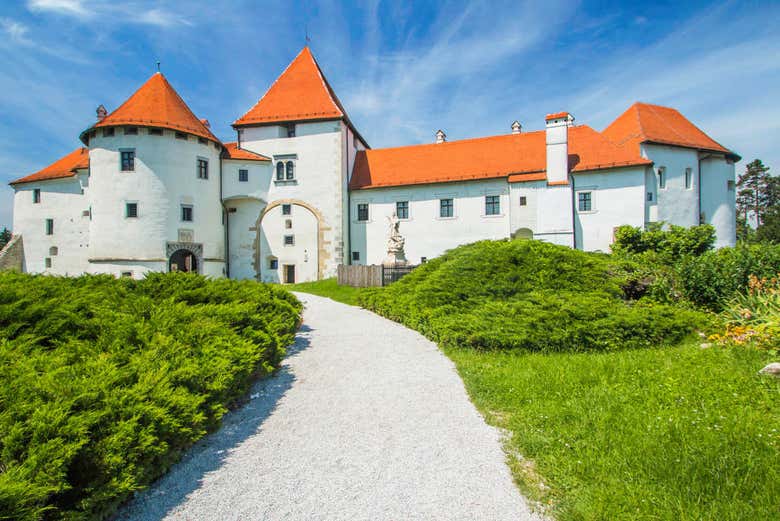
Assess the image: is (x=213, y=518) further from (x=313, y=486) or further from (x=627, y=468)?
(x=627, y=468)

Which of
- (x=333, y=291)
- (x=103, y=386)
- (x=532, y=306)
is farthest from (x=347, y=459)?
(x=333, y=291)

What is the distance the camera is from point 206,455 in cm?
389

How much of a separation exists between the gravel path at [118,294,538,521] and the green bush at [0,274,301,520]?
0.99ft

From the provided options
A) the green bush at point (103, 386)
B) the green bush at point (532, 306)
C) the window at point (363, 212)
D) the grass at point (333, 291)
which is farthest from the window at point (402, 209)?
the green bush at point (103, 386)

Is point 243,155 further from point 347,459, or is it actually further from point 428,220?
point 347,459

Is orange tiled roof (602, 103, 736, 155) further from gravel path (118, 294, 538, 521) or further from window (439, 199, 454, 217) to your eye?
gravel path (118, 294, 538, 521)

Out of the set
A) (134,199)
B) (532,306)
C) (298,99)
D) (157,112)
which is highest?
(298,99)

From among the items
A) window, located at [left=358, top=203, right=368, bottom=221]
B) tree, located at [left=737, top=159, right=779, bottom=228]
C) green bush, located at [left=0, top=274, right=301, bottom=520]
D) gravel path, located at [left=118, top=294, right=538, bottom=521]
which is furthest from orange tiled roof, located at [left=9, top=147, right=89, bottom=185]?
tree, located at [left=737, top=159, right=779, bottom=228]

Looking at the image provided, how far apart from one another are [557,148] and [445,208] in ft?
24.1

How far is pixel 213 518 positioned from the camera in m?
2.96

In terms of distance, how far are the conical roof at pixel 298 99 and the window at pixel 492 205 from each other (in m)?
10.8

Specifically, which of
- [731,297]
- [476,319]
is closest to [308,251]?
[476,319]

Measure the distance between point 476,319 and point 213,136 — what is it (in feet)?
79.7

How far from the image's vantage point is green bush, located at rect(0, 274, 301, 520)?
8.52 ft
